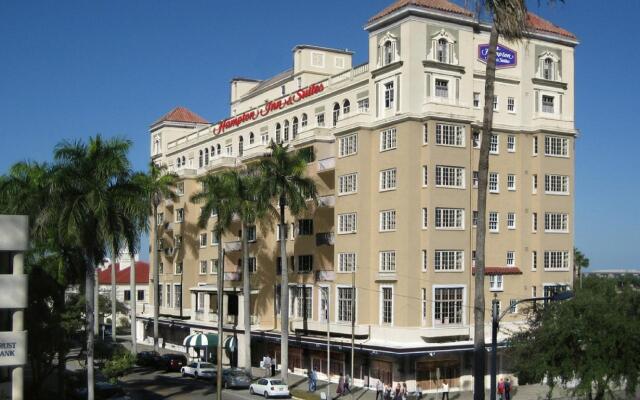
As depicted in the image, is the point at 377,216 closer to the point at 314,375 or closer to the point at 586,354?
the point at 314,375

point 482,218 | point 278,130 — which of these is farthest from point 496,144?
point 482,218

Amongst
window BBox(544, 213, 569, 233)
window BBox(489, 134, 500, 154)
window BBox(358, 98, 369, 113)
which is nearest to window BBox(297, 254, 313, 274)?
window BBox(358, 98, 369, 113)

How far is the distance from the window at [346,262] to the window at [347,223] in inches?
67.0

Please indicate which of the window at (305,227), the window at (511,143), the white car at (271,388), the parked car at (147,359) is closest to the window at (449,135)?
the window at (511,143)

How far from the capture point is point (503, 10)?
3550 centimetres

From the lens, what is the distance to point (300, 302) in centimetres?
7238

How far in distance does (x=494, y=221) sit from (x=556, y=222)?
5.35 meters

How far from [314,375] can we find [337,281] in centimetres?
751

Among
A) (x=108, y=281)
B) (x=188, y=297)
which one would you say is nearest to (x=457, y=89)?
(x=188, y=297)

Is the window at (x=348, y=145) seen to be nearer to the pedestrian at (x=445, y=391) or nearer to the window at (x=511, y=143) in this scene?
the window at (x=511, y=143)

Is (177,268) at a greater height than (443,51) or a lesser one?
lesser

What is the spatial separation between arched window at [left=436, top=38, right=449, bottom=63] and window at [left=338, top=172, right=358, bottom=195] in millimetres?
9937

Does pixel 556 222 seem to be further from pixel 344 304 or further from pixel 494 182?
pixel 344 304

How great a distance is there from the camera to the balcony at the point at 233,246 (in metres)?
80.5
